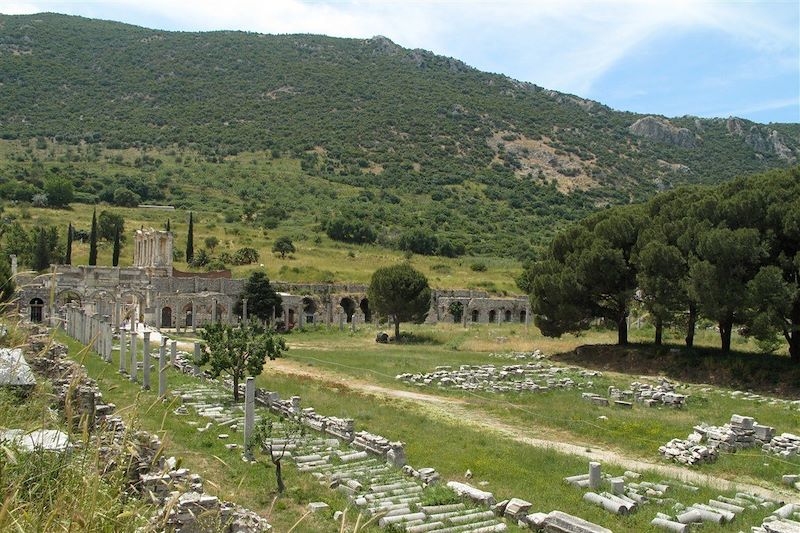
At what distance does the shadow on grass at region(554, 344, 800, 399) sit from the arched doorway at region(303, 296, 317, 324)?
25729 millimetres

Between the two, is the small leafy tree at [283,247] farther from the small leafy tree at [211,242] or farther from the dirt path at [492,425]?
the dirt path at [492,425]

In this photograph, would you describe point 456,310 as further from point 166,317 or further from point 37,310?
point 37,310

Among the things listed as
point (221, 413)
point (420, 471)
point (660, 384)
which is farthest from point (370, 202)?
point (420, 471)

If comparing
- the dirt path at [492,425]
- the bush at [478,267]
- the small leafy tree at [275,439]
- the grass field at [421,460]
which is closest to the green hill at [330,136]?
the bush at [478,267]

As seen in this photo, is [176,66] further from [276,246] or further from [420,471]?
[420,471]

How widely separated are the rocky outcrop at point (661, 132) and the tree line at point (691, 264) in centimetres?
10905

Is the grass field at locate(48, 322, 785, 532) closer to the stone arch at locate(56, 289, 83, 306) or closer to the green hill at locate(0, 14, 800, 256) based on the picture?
the stone arch at locate(56, 289, 83, 306)

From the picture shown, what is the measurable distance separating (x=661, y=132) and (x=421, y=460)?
452ft

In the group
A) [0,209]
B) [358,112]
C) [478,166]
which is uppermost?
[358,112]

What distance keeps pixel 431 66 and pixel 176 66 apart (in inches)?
2313

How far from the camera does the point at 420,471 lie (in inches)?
519

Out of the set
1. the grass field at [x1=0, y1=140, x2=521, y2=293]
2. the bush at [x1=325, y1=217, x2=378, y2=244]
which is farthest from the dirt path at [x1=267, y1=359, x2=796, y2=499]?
the bush at [x1=325, y1=217, x2=378, y2=244]

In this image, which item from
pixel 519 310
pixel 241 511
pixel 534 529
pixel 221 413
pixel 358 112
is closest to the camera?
pixel 241 511

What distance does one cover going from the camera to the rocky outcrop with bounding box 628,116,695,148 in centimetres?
13562
